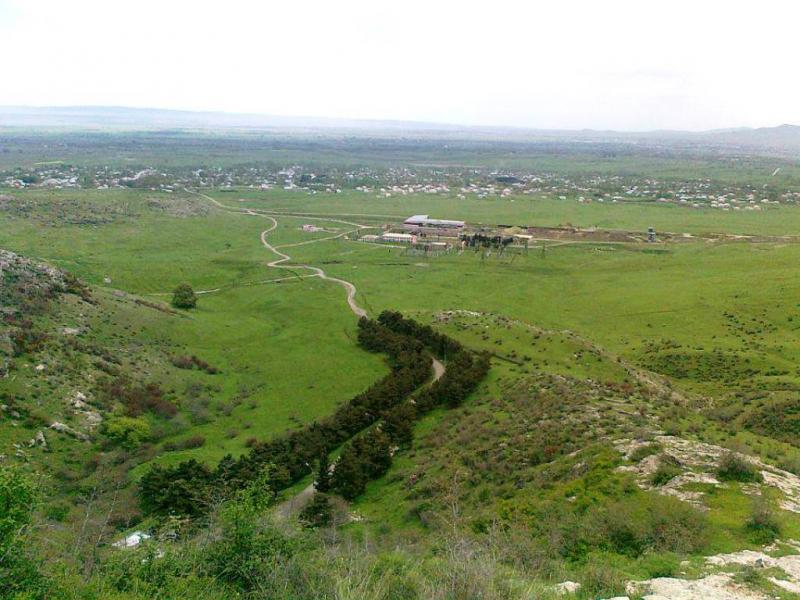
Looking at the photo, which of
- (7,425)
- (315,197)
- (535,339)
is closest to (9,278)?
(7,425)

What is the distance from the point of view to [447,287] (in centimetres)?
8594

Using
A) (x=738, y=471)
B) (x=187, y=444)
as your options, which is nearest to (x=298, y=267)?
(x=187, y=444)

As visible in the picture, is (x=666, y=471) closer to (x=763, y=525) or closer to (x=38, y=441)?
(x=763, y=525)

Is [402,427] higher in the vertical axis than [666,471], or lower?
lower

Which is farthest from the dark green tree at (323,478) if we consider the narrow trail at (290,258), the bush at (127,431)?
the narrow trail at (290,258)

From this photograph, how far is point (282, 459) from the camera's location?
116ft

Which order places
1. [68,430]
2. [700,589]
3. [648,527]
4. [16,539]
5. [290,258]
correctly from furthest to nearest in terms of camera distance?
[290,258] < [68,430] < [648,527] < [700,589] < [16,539]

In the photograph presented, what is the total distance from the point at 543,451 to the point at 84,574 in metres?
22.0

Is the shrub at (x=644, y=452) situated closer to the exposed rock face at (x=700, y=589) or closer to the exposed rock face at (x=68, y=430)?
the exposed rock face at (x=700, y=589)

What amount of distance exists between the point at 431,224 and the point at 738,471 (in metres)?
113

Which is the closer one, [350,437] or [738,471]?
[738,471]

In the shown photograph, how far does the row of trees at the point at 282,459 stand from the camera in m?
30.1

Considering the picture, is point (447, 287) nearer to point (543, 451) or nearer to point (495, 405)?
point (495, 405)

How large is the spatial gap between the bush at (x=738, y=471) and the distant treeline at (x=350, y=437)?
18.3 metres
